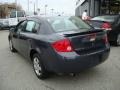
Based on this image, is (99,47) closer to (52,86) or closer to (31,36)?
(52,86)

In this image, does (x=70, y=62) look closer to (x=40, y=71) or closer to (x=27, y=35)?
(x=40, y=71)

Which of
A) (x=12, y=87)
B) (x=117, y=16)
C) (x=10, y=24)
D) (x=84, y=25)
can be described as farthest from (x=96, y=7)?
(x=12, y=87)

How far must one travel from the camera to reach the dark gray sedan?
13.7ft

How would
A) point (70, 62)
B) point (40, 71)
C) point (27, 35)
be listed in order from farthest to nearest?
1. point (27, 35)
2. point (40, 71)
3. point (70, 62)

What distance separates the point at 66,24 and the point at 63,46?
1080 millimetres

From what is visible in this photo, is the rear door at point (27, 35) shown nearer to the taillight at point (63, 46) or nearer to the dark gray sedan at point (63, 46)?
the dark gray sedan at point (63, 46)

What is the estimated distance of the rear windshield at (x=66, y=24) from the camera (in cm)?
489

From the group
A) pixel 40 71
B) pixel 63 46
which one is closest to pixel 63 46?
pixel 63 46

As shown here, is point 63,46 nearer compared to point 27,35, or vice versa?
point 63,46

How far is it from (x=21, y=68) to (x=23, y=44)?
70cm

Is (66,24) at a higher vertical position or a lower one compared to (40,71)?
higher

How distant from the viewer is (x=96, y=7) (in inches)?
1001

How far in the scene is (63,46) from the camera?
418 centimetres

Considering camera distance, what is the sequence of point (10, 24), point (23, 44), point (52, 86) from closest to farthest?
1. point (52, 86)
2. point (23, 44)
3. point (10, 24)
